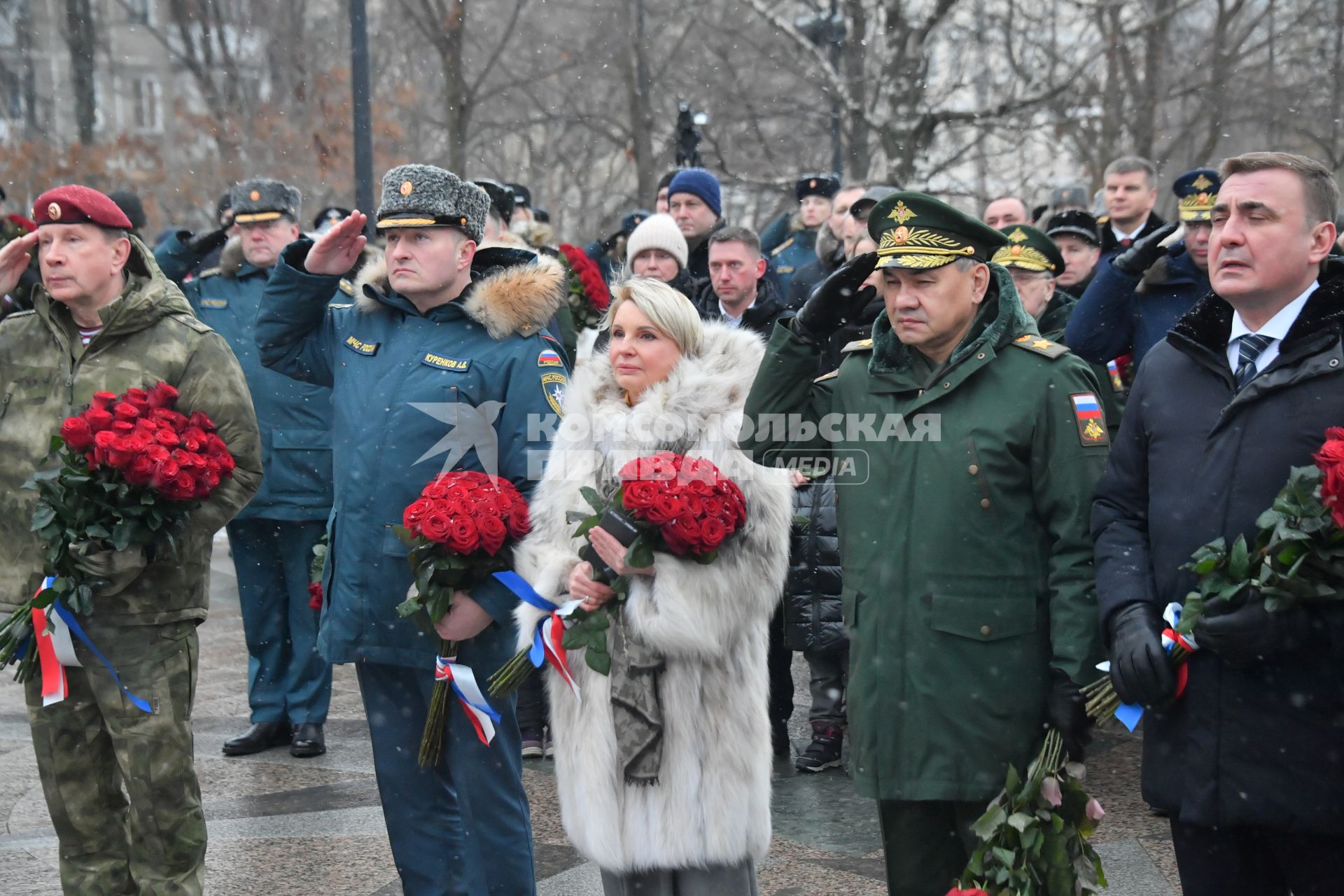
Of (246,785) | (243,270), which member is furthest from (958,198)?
(246,785)

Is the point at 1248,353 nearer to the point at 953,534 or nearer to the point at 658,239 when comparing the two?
the point at 953,534

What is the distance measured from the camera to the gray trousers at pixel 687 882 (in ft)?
14.3

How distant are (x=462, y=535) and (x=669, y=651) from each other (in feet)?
2.41

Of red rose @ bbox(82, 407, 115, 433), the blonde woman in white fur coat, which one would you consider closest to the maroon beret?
red rose @ bbox(82, 407, 115, 433)

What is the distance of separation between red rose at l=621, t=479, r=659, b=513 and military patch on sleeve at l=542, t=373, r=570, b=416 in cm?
88

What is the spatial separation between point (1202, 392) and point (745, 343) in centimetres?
146

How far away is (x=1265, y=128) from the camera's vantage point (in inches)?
932

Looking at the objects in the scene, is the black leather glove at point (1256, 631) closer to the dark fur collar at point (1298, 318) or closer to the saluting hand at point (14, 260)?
the dark fur collar at point (1298, 318)

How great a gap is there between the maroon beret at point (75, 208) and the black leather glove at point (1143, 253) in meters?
4.15

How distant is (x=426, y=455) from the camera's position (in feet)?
15.8

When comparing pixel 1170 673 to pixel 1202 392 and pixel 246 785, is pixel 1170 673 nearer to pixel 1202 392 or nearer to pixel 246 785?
pixel 1202 392

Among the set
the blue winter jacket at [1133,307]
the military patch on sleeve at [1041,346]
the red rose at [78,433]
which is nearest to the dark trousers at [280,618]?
the red rose at [78,433]

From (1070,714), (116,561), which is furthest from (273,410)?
(1070,714)

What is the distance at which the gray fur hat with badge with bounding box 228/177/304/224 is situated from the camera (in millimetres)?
7691
